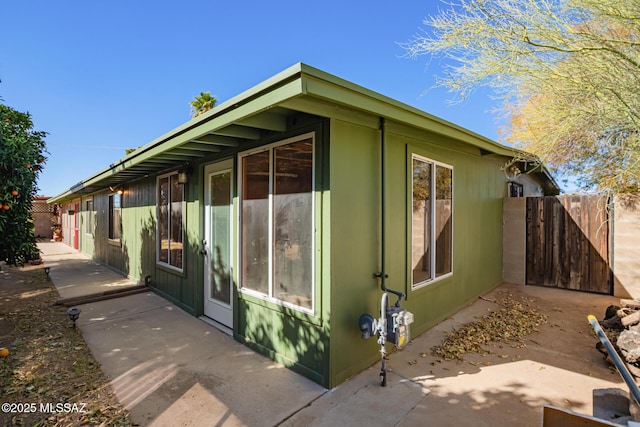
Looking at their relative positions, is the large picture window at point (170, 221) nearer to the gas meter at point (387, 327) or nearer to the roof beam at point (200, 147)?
the roof beam at point (200, 147)

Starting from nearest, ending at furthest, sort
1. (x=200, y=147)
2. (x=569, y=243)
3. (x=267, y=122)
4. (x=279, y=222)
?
(x=267, y=122), (x=279, y=222), (x=200, y=147), (x=569, y=243)

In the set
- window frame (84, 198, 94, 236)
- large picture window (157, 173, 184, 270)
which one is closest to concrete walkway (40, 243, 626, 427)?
large picture window (157, 173, 184, 270)

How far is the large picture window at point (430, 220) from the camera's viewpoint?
157 inches

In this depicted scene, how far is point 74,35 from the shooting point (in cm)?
839

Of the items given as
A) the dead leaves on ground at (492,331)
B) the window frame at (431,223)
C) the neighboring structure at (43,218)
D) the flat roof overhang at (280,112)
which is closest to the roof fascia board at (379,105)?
the flat roof overhang at (280,112)

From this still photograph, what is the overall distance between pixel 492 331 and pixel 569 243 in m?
3.72

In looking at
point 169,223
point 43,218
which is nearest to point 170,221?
point 169,223

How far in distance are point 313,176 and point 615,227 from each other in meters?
6.43

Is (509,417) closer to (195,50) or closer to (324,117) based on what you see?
(324,117)

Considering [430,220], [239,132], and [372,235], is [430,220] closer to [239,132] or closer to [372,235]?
[372,235]

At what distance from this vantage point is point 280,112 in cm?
286

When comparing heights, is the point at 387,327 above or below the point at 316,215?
below

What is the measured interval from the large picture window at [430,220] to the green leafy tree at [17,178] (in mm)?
5401

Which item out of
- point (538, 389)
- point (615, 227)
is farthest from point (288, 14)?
point (615, 227)
